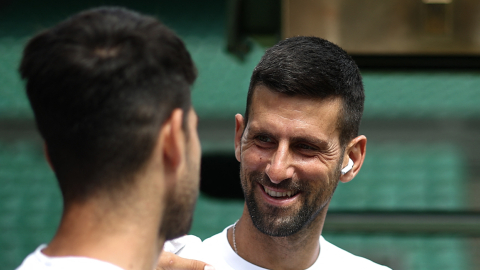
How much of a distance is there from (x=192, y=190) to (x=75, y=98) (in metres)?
0.34

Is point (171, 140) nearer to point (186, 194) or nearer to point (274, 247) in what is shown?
point (186, 194)

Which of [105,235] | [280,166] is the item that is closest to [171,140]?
[105,235]

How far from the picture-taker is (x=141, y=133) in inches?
42.6

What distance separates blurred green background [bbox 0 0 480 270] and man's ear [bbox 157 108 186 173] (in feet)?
15.0

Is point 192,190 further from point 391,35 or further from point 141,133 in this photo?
point 391,35

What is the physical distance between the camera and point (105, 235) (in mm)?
1045

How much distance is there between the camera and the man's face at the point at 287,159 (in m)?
1.81

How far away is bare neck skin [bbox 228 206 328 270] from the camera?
188 cm

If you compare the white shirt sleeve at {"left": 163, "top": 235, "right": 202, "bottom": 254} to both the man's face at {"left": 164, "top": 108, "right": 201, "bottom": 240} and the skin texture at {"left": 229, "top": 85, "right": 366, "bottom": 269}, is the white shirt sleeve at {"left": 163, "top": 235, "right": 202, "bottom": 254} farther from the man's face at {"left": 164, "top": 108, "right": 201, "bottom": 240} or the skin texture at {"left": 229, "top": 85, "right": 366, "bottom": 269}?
the man's face at {"left": 164, "top": 108, "right": 201, "bottom": 240}

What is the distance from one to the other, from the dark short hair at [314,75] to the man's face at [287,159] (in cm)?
4

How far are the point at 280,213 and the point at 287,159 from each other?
188 millimetres

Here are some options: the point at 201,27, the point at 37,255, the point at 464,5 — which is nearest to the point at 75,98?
the point at 37,255

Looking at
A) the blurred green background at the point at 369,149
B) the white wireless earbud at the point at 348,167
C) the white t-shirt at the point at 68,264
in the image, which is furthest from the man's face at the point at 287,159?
the blurred green background at the point at 369,149

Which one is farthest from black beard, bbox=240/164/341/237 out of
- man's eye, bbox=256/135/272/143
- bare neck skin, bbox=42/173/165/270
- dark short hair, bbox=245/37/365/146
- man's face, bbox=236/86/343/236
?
bare neck skin, bbox=42/173/165/270
